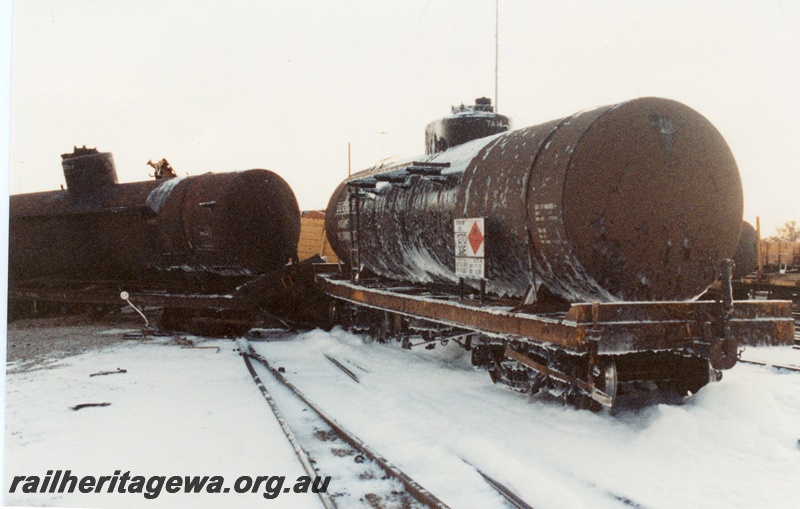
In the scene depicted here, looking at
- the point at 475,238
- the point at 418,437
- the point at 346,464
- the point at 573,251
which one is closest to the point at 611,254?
the point at 573,251

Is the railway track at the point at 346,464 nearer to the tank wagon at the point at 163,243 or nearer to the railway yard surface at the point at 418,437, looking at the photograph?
the railway yard surface at the point at 418,437

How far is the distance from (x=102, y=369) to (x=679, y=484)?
7277 millimetres

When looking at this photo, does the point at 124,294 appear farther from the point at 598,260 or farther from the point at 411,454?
the point at 598,260

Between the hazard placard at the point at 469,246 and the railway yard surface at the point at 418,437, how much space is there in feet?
4.39

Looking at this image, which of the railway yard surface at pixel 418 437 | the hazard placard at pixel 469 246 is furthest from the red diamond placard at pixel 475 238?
the railway yard surface at pixel 418 437

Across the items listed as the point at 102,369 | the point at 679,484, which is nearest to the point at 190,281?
the point at 102,369

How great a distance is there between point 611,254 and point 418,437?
2214 millimetres

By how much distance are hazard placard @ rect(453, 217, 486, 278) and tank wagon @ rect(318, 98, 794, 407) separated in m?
0.02

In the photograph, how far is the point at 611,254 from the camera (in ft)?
17.0


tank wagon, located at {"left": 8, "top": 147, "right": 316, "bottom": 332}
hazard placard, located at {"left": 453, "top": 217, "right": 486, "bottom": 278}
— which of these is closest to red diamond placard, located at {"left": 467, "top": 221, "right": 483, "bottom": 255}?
hazard placard, located at {"left": 453, "top": 217, "right": 486, "bottom": 278}

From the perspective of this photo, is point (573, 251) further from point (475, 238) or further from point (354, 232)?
point (354, 232)

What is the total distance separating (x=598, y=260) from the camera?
5145mm

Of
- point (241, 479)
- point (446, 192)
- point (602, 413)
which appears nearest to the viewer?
point (241, 479)

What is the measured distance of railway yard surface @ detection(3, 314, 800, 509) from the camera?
421 cm
